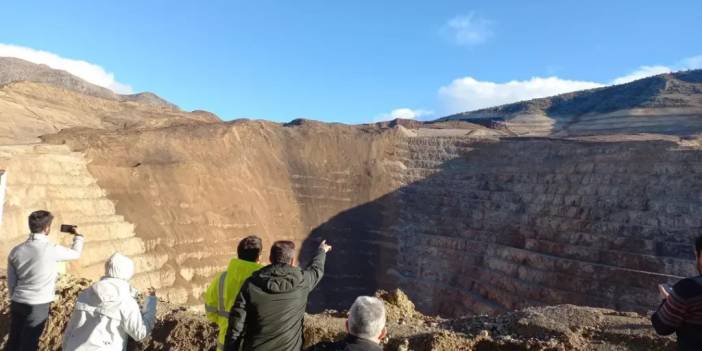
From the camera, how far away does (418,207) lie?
92.7 ft

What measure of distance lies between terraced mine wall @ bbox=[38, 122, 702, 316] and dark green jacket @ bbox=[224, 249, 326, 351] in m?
15.8

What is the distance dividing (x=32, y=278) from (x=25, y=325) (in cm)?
55

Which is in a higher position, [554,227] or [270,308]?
[270,308]

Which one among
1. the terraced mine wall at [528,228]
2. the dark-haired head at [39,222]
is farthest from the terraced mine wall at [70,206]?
the dark-haired head at [39,222]

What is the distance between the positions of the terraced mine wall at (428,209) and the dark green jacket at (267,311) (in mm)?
15753

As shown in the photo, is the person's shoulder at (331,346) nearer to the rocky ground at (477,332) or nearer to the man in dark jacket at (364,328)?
the man in dark jacket at (364,328)

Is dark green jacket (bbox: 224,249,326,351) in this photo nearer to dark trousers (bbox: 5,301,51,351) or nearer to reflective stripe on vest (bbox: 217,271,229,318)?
reflective stripe on vest (bbox: 217,271,229,318)

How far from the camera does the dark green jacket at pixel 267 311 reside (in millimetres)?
3568

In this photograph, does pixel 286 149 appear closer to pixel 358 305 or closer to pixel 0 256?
pixel 0 256

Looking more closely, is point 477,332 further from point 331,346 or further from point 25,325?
point 25,325

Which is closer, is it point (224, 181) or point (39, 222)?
point (39, 222)

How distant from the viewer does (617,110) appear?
1704 inches

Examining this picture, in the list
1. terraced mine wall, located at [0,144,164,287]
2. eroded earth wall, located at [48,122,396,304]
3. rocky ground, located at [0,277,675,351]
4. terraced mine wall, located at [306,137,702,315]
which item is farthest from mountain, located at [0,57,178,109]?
rocky ground, located at [0,277,675,351]

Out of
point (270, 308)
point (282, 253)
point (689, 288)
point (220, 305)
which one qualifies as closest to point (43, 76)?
point (220, 305)
